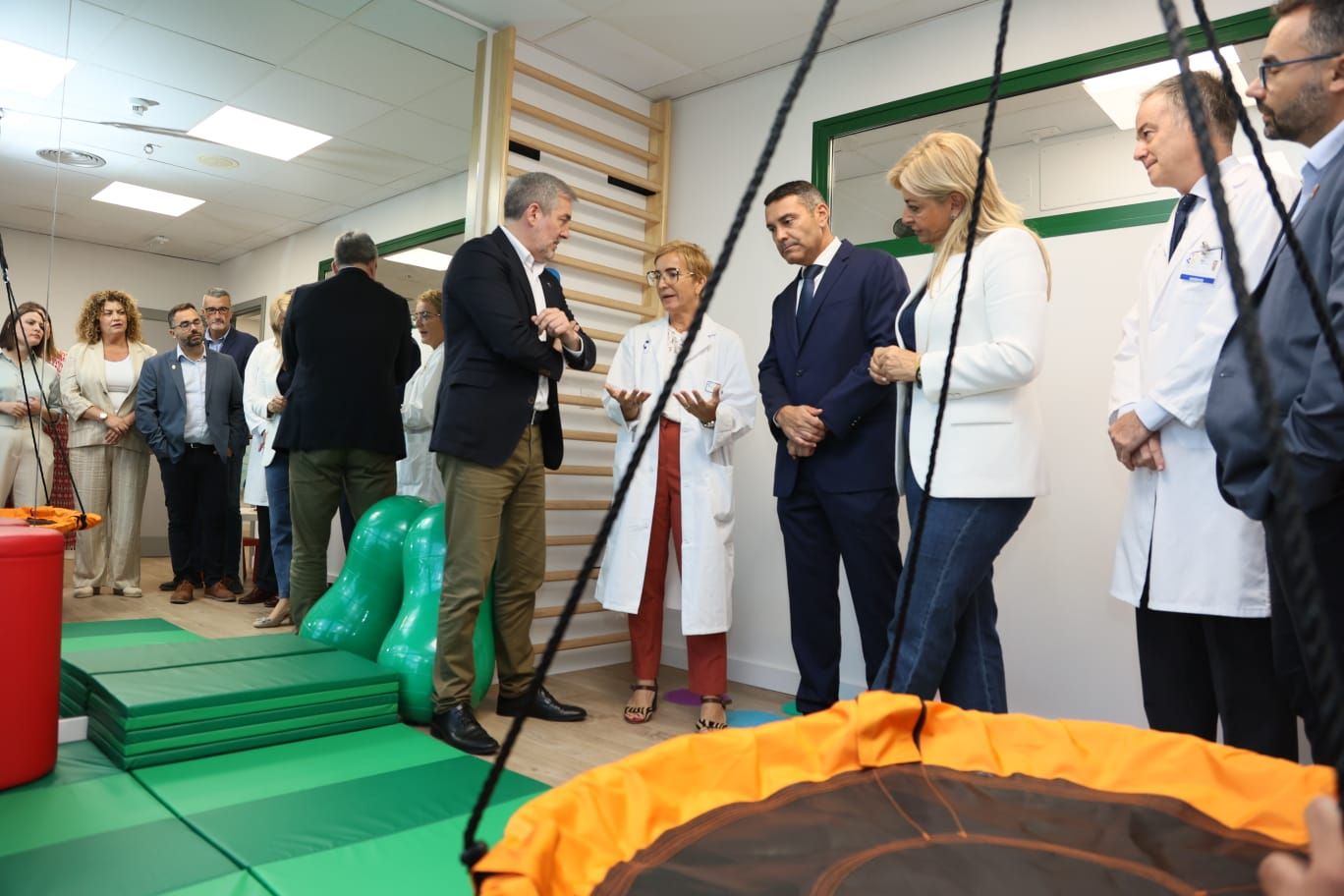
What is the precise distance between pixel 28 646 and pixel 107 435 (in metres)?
0.83

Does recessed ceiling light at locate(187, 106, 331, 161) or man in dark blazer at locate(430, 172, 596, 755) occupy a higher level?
recessed ceiling light at locate(187, 106, 331, 161)

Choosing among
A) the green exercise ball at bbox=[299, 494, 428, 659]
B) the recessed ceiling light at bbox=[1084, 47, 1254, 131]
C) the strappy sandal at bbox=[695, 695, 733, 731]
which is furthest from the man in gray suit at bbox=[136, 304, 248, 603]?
the recessed ceiling light at bbox=[1084, 47, 1254, 131]

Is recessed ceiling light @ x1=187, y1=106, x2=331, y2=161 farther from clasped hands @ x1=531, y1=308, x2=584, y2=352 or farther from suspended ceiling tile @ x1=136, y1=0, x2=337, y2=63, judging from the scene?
clasped hands @ x1=531, y1=308, x2=584, y2=352

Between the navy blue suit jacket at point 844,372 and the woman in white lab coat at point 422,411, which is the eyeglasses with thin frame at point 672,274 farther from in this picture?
the woman in white lab coat at point 422,411

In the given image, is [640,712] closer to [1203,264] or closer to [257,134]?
[1203,264]

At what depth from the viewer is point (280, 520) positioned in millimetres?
3000

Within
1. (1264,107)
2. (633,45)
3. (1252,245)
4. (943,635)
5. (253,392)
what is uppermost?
(633,45)

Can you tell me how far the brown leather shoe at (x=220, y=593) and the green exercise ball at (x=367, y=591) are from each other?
0.25 meters

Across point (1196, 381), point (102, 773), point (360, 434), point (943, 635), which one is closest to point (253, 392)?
point (360, 434)

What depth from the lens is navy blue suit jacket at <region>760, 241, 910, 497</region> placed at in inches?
95.7

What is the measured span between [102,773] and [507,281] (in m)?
1.58

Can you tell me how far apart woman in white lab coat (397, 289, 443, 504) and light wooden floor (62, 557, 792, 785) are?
67 centimetres

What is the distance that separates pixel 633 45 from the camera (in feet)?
11.4

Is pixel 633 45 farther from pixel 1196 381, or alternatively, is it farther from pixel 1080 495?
pixel 1196 381
